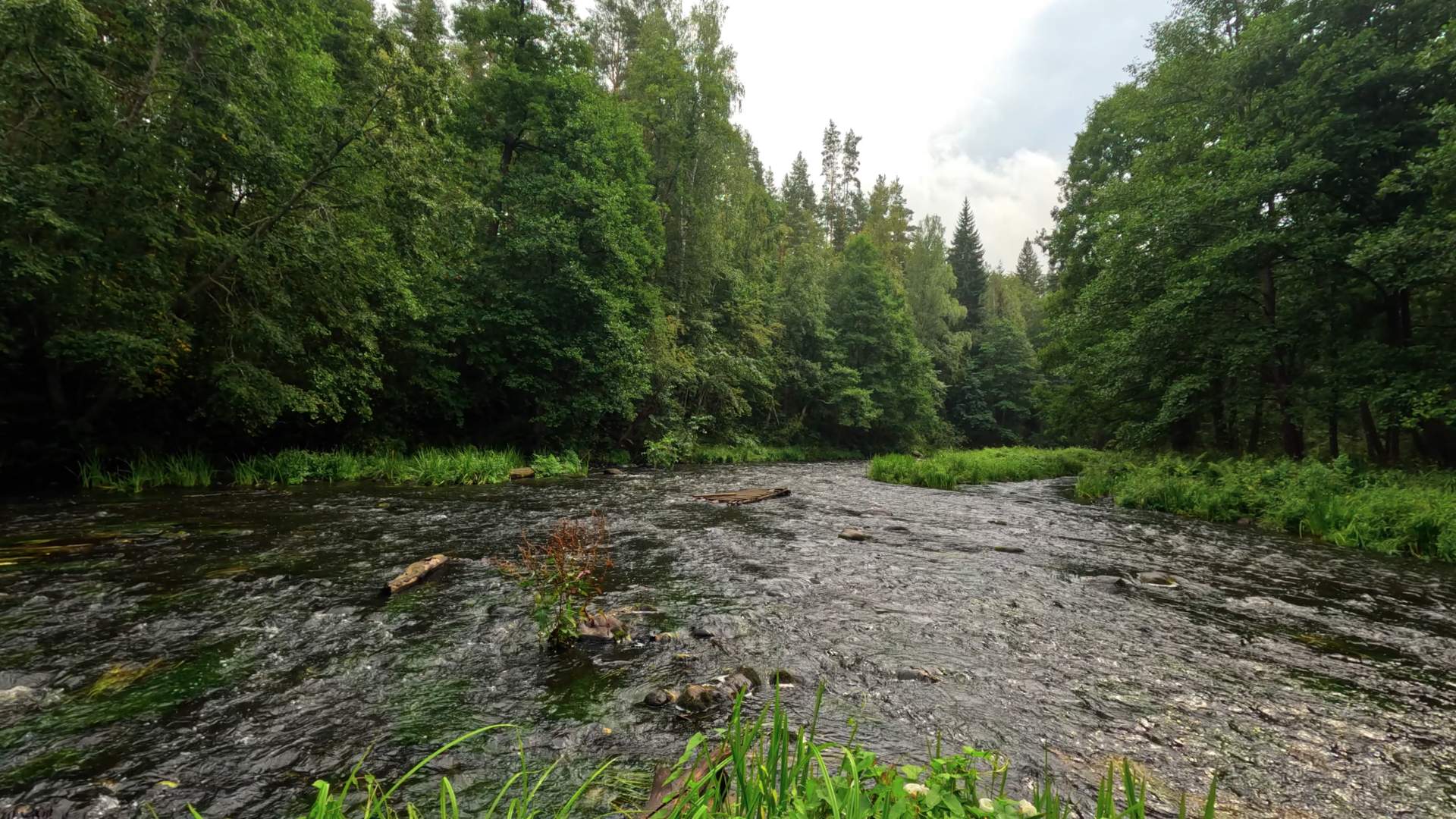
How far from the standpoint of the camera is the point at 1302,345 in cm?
1619

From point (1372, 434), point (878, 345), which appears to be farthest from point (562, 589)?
point (878, 345)

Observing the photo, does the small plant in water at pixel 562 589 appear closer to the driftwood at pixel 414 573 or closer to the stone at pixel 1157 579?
the driftwood at pixel 414 573

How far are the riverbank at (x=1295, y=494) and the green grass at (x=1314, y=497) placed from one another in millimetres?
16

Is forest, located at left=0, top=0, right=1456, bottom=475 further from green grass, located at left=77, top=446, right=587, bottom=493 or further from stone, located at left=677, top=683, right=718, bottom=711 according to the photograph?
stone, located at left=677, top=683, right=718, bottom=711

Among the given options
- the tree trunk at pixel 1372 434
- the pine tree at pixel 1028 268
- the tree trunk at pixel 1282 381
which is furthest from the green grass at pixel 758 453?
the pine tree at pixel 1028 268

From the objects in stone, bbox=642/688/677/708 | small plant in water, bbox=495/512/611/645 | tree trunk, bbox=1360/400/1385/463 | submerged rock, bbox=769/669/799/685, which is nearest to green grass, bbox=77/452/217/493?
small plant in water, bbox=495/512/611/645

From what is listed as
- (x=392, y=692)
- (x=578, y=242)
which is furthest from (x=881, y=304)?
(x=392, y=692)

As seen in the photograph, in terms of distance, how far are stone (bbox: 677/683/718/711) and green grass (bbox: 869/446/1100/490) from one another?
644 inches

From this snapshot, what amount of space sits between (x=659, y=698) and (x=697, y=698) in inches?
10.6

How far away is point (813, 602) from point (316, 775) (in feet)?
14.8

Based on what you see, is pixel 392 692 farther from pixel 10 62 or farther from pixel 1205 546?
pixel 10 62

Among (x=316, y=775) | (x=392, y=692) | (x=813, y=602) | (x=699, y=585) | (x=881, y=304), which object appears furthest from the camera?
(x=881, y=304)

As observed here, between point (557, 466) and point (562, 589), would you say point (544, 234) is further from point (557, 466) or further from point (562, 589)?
point (562, 589)

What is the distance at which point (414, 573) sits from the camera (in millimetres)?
6359
